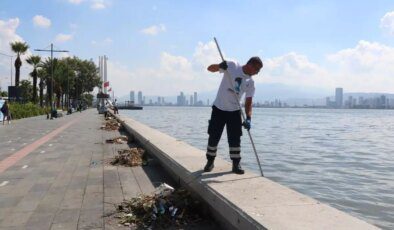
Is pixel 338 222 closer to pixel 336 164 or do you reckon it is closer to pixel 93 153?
pixel 93 153

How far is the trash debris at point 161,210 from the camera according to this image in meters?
5.57

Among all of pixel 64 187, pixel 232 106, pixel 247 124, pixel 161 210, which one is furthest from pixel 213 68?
pixel 64 187

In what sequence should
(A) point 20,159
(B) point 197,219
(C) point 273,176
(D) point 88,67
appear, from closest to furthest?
(B) point 197,219 → (A) point 20,159 → (C) point 273,176 → (D) point 88,67

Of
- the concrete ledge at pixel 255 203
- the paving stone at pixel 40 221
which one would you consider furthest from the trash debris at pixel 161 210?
the paving stone at pixel 40 221

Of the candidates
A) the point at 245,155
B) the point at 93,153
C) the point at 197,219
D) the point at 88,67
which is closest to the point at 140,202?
the point at 197,219

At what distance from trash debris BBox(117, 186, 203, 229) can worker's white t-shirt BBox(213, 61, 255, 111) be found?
1.39m

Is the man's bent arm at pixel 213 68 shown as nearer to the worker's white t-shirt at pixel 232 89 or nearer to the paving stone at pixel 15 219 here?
the worker's white t-shirt at pixel 232 89

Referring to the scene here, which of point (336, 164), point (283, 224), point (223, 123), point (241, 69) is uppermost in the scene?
point (241, 69)

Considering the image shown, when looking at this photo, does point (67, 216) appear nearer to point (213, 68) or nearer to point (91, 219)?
point (91, 219)

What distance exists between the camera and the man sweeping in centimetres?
682

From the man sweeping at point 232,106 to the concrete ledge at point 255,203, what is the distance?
1.03 ft

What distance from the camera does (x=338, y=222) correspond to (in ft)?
13.8

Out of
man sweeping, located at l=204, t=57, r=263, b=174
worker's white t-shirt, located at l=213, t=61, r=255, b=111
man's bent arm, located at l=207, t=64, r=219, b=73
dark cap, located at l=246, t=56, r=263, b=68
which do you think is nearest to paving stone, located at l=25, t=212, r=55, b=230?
man sweeping, located at l=204, t=57, r=263, b=174

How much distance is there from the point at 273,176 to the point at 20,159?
6331 mm
